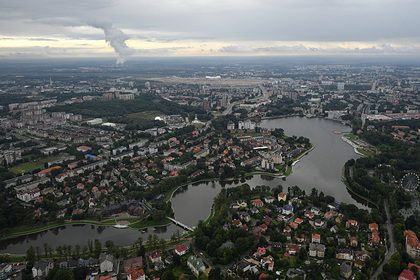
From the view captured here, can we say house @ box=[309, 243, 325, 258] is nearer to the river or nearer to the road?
the road

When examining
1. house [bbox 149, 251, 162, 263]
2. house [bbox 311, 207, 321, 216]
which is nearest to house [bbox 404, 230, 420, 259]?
house [bbox 311, 207, 321, 216]

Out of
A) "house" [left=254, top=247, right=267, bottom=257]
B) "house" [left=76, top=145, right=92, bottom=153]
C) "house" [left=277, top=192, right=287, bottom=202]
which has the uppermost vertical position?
"house" [left=76, top=145, right=92, bottom=153]

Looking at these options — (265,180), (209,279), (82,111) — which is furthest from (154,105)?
(209,279)

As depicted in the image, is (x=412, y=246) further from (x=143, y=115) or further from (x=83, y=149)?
(x=143, y=115)

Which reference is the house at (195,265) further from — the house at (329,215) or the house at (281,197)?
the house at (281,197)

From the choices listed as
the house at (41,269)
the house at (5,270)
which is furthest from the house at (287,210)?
the house at (5,270)
